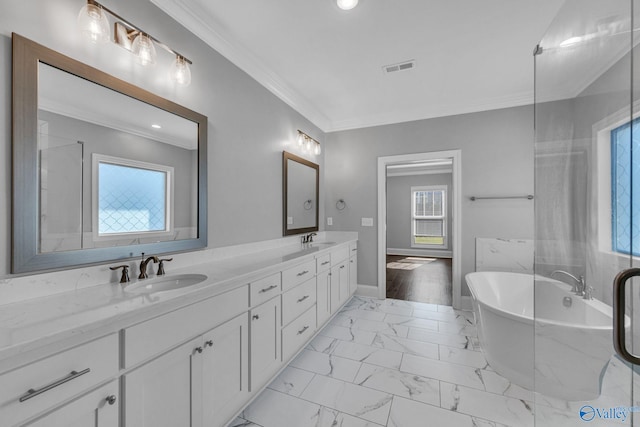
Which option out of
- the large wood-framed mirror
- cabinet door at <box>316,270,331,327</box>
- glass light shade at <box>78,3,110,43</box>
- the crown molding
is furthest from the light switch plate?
glass light shade at <box>78,3,110,43</box>

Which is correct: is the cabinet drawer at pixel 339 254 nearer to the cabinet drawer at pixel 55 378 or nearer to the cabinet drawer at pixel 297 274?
the cabinet drawer at pixel 297 274

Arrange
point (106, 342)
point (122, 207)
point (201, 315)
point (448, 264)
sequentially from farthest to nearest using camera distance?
point (448, 264)
point (122, 207)
point (201, 315)
point (106, 342)

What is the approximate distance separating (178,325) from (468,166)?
3.58 meters

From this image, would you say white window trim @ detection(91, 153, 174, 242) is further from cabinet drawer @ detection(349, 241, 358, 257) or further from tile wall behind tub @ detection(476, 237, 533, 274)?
tile wall behind tub @ detection(476, 237, 533, 274)

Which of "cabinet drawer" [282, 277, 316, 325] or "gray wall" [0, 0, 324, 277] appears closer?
"gray wall" [0, 0, 324, 277]

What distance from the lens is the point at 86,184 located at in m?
1.27

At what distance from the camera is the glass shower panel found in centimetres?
90

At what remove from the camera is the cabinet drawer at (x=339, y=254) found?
9.59 feet

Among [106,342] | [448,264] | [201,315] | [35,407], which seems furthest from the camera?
[448,264]

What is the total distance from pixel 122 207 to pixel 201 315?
0.76 meters

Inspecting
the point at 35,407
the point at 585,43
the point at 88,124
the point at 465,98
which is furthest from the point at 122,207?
the point at 465,98

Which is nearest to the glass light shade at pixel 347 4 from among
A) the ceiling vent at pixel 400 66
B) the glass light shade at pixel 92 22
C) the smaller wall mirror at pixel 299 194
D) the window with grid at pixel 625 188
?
the ceiling vent at pixel 400 66

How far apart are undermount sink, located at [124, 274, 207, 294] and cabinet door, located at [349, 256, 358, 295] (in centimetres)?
232

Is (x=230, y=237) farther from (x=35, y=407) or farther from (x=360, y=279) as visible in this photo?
(x=360, y=279)
